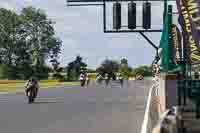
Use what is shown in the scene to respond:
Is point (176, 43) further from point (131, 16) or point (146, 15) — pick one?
point (146, 15)

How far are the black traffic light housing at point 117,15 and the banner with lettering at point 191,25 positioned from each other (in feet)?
73.5

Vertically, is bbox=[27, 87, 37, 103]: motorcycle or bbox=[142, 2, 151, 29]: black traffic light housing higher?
bbox=[142, 2, 151, 29]: black traffic light housing

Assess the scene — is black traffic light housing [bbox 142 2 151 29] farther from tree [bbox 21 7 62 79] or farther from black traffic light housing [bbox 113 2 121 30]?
tree [bbox 21 7 62 79]

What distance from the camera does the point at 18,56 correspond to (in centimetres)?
14238

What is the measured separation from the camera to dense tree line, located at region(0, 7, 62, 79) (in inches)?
5556

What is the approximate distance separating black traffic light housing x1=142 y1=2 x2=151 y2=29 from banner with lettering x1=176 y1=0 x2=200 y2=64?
22.2 meters

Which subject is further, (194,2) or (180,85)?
(180,85)

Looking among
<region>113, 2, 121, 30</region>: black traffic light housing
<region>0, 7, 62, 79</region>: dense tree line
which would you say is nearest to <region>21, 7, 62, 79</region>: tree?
<region>0, 7, 62, 79</region>: dense tree line

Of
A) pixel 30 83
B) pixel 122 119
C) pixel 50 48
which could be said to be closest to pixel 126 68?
pixel 50 48

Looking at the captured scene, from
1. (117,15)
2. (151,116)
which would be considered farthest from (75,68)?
(151,116)

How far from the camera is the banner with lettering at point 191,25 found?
1159cm

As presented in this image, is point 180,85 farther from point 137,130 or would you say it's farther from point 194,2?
point 137,130

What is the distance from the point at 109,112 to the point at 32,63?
117 m

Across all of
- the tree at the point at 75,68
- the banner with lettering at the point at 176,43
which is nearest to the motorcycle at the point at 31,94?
the banner with lettering at the point at 176,43
